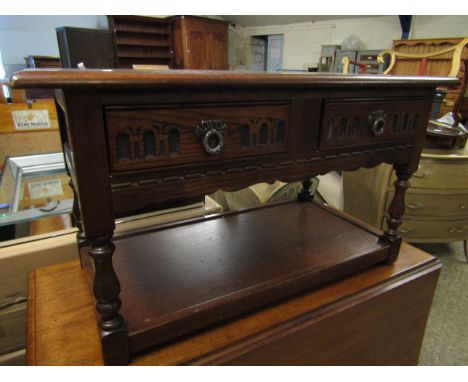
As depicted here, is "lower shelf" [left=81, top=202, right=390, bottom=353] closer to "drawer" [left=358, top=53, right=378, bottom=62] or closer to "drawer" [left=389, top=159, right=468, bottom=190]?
"drawer" [left=389, top=159, right=468, bottom=190]

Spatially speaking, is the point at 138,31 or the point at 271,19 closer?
the point at 138,31

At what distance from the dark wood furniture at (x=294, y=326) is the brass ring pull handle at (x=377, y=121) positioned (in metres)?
0.38

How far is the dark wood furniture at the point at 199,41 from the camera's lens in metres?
→ 4.82

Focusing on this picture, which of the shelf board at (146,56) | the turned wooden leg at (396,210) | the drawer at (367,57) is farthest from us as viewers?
the shelf board at (146,56)

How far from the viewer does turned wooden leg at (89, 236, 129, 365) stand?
0.50m

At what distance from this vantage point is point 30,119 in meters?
1.56

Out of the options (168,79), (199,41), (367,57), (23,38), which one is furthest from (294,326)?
(23,38)

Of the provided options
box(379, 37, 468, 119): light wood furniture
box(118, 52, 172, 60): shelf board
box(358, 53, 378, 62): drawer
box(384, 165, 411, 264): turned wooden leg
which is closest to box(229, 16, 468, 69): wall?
box(358, 53, 378, 62): drawer

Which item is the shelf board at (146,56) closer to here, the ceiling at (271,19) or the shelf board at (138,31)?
the shelf board at (138,31)

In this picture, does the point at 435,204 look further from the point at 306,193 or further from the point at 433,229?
the point at 306,193

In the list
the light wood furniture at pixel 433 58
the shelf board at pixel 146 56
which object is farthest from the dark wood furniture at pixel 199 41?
the light wood furniture at pixel 433 58

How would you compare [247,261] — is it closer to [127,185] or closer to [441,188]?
[127,185]

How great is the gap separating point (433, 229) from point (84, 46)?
1932 mm

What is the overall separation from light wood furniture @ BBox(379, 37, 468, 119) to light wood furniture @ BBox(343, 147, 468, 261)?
0.60 m
